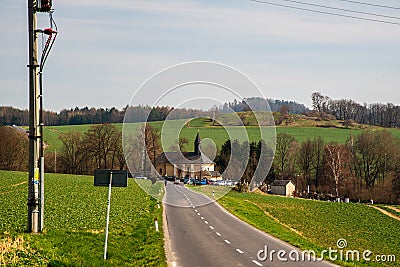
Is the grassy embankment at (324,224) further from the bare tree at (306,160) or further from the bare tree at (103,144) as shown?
the bare tree at (306,160)

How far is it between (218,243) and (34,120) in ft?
27.9

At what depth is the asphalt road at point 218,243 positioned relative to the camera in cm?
1548

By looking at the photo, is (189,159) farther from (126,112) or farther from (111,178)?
(111,178)

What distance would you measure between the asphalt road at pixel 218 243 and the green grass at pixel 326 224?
1.29 meters

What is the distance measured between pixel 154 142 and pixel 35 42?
22.2 meters

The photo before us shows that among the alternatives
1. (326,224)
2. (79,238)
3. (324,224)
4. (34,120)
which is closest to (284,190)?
(326,224)

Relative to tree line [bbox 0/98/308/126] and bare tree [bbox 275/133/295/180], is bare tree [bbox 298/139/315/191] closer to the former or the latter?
bare tree [bbox 275/133/295/180]

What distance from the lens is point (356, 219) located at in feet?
155

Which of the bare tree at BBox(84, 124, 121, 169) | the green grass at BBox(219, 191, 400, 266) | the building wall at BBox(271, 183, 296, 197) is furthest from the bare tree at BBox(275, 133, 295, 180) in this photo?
the green grass at BBox(219, 191, 400, 266)

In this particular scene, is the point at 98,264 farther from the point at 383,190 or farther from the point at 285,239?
the point at 383,190

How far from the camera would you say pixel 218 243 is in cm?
2000

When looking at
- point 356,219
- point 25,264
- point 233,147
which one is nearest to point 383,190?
point 356,219

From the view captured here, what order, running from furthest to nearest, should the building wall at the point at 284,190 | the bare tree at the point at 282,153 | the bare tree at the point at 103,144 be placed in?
the bare tree at the point at 282,153 < the building wall at the point at 284,190 < the bare tree at the point at 103,144

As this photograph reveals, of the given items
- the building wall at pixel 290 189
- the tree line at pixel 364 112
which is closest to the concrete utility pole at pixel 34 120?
the building wall at pixel 290 189
